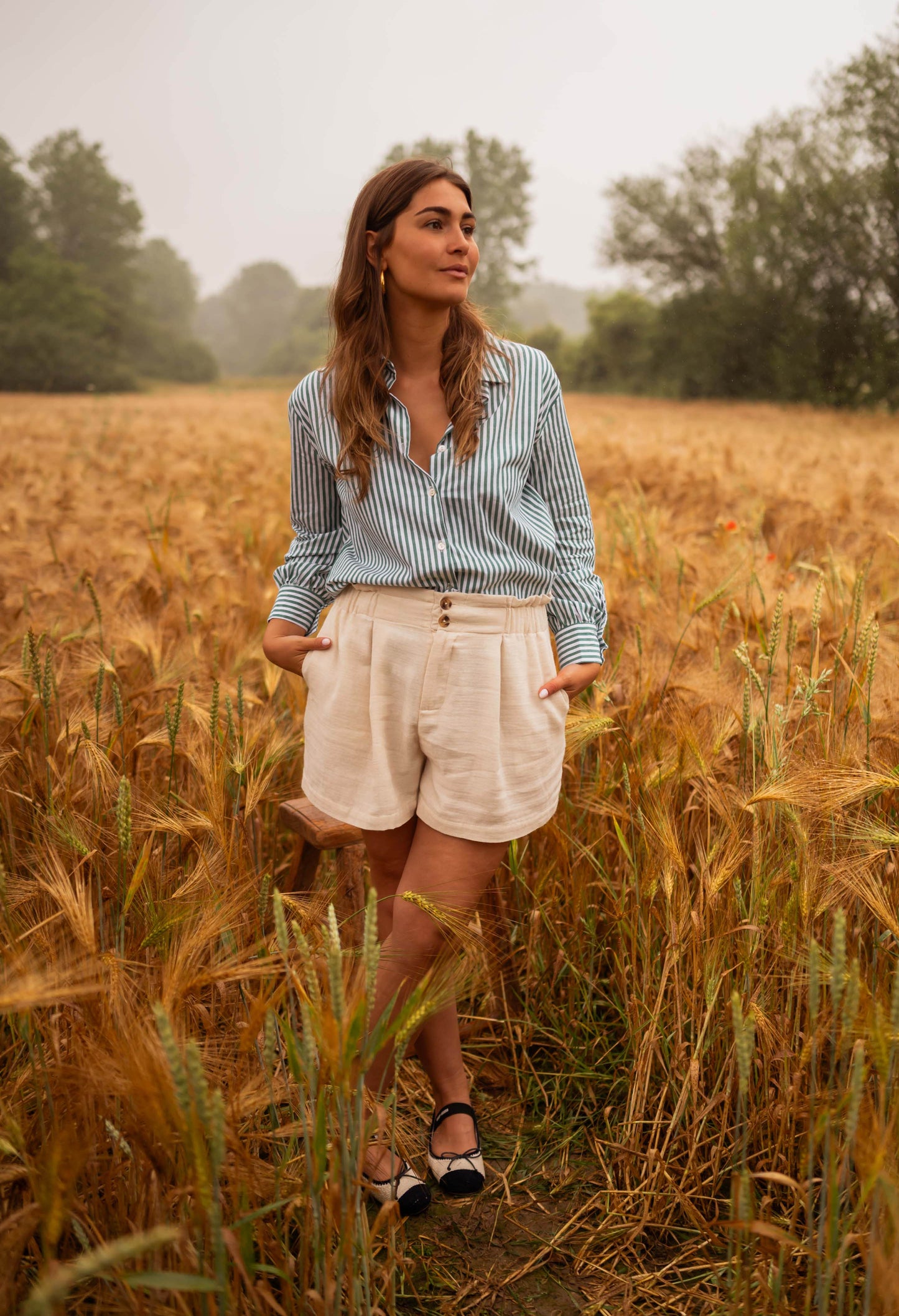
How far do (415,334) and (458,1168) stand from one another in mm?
1343

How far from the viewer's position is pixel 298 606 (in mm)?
1635

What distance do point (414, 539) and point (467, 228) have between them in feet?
1.70

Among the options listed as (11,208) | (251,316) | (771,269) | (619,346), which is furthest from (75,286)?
(251,316)

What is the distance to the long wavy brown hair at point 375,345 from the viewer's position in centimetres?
144

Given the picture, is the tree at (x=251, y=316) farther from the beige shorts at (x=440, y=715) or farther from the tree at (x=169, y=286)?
the beige shorts at (x=440, y=715)

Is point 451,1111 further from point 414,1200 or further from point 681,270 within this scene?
point 681,270

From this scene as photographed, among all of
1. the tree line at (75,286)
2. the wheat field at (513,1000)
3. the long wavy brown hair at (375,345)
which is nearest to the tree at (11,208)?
the tree line at (75,286)

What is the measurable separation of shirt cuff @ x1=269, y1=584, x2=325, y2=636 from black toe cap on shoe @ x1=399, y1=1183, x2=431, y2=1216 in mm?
918

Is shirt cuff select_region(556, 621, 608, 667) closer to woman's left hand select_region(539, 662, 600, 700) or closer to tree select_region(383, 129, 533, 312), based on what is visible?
woman's left hand select_region(539, 662, 600, 700)

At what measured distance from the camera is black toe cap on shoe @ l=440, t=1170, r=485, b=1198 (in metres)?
1.50

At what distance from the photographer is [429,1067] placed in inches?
61.7

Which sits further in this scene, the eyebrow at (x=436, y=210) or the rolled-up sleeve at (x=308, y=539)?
the rolled-up sleeve at (x=308, y=539)

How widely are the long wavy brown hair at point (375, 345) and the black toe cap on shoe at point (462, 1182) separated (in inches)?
42.8

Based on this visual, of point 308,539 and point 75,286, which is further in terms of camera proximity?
point 75,286
